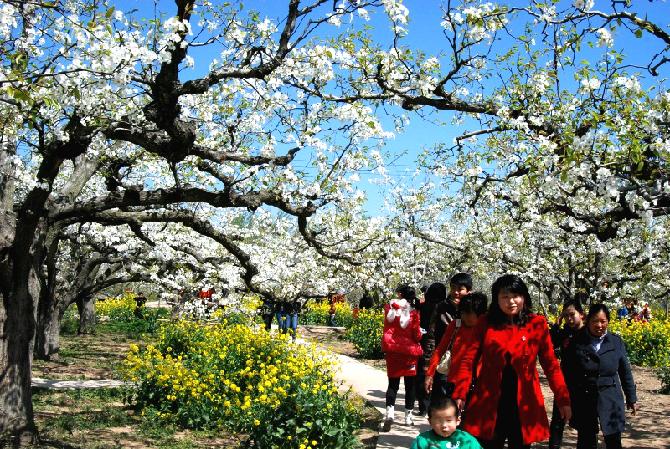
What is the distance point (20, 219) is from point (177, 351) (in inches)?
201

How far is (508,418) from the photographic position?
4.09m

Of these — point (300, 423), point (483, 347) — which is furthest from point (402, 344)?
point (483, 347)

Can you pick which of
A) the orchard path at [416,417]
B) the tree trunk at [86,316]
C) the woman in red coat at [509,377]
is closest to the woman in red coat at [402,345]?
the orchard path at [416,417]

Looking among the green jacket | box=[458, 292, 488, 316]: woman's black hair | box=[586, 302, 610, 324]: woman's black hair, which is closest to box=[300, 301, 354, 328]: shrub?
box=[586, 302, 610, 324]: woman's black hair

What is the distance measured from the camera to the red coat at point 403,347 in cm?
747

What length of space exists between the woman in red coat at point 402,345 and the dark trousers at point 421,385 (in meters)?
0.14

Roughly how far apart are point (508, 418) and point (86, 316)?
2061 centimetres

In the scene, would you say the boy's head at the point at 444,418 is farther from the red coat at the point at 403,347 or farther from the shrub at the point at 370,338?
the shrub at the point at 370,338

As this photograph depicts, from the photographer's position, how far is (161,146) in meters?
6.33

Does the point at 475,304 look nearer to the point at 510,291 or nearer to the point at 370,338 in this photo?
the point at 510,291

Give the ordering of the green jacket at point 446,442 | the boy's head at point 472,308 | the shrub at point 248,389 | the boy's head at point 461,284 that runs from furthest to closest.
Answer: the boy's head at point 461,284 < the shrub at point 248,389 < the boy's head at point 472,308 < the green jacket at point 446,442

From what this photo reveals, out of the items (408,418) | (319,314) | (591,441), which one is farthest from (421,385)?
(319,314)

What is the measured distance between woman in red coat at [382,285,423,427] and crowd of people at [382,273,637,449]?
43 cm

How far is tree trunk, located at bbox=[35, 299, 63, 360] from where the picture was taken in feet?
46.4
